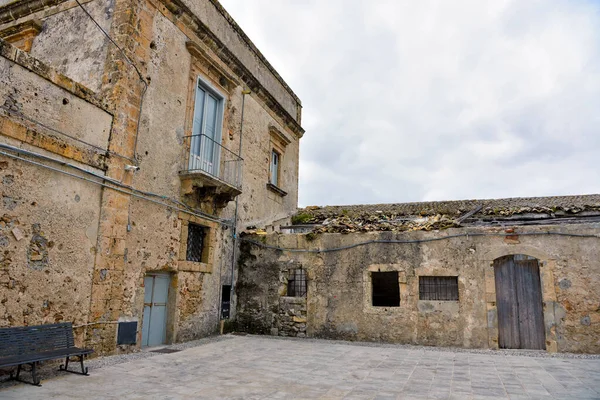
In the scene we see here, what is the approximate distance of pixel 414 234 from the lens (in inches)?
374

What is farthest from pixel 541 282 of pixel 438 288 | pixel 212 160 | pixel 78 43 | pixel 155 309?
pixel 78 43

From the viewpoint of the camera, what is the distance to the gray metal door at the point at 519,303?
8523 mm

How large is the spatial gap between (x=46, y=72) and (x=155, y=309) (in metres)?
4.62

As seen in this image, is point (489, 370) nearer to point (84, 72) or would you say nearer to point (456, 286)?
point (456, 286)

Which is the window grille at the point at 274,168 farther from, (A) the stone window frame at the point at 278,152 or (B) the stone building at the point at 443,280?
(B) the stone building at the point at 443,280

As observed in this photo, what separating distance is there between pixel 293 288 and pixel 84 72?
21.8 ft

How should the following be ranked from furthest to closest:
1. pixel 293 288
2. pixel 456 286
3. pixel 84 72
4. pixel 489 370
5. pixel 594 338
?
pixel 293 288
pixel 456 286
pixel 594 338
pixel 84 72
pixel 489 370

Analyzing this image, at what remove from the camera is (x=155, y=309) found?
8086mm

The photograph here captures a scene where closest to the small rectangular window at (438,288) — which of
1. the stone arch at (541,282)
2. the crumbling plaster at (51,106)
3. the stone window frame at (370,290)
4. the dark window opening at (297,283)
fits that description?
the stone window frame at (370,290)

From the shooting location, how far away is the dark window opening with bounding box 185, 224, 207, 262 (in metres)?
9.13

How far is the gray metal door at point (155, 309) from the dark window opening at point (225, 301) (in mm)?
1841

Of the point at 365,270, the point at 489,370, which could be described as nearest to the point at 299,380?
the point at 489,370

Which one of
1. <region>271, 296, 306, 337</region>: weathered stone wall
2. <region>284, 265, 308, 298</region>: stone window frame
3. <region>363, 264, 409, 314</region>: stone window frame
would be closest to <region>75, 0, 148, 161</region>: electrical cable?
<region>284, 265, 308, 298</region>: stone window frame

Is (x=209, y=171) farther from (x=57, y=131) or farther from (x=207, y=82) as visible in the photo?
(x=57, y=131)
